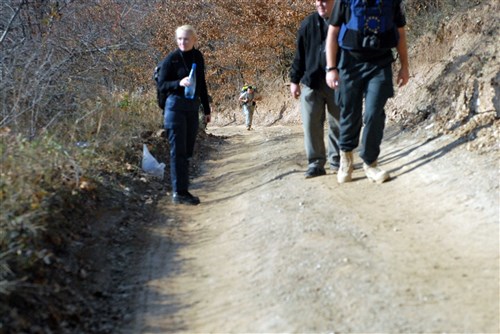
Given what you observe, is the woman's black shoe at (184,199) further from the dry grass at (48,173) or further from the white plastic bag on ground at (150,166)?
the white plastic bag on ground at (150,166)

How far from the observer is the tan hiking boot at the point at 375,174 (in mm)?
6148

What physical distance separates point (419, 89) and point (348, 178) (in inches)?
175

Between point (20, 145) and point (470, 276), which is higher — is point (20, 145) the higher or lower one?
the higher one

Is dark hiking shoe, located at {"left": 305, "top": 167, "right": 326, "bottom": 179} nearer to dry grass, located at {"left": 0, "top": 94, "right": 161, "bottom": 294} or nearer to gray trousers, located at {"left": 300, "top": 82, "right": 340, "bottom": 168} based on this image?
gray trousers, located at {"left": 300, "top": 82, "right": 340, "bottom": 168}

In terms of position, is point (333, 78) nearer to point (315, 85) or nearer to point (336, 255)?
point (315, 85)

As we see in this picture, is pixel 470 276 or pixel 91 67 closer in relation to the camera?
pixel 470 276

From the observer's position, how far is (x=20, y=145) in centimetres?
564

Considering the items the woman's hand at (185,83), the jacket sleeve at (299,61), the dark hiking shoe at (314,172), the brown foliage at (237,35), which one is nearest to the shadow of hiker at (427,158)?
the dark hiking shoe at (314,172)

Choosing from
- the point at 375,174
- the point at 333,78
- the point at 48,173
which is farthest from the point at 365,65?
the point at 48,173

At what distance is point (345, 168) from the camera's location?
6320 mm

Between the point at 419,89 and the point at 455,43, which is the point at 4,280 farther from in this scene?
the point at 455,43

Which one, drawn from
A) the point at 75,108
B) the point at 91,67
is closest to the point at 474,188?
the point at 75,108

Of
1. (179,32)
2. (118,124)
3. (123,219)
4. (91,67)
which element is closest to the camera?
(123,219)

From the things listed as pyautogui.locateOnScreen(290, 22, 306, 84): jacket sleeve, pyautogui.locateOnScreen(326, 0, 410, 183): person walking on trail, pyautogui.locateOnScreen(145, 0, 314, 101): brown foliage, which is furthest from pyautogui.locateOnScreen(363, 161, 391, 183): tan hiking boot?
pyautogui.locateOnScreen(145, 0, 314, 101): brown foliage
